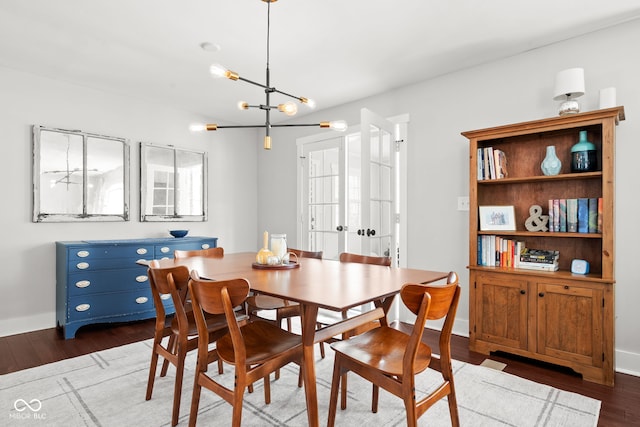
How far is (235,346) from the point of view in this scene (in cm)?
155

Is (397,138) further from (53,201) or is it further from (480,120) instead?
(53,201)

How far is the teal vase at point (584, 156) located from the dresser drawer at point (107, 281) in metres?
4.04

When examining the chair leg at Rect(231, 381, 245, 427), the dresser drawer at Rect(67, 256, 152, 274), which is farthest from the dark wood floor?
the chair leg at Rect(231, 381, 245, 427)

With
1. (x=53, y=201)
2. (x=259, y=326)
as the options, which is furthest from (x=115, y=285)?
(x=259, y=326)

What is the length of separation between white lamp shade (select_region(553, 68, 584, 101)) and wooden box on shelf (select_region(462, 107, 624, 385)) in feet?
0.70

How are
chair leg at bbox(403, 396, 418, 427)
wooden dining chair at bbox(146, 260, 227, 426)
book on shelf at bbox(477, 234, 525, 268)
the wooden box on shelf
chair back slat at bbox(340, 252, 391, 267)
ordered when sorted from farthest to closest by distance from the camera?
1. book on shelf at bbox(477, 234, 525, 268)
2. chair back slat at bbox(340, 252, 391, 267)
3. the wooden box on shelf
4. wooden dining chair at bbox(146, 260, 227, 426)
5. chair leg at bbox(403, 396, 418, 427)

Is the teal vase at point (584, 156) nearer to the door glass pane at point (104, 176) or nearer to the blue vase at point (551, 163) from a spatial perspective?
the blue vase at point (551, 163)

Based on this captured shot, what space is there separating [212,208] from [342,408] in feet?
11.7

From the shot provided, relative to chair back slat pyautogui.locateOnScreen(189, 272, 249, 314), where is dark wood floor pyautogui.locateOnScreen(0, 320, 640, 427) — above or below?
below

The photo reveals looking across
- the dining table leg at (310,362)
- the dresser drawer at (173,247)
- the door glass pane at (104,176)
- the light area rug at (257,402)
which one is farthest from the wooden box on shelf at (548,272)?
the door glass pane at (104,176)

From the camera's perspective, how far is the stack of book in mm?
2771

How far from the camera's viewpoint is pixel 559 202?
2754 millimetres

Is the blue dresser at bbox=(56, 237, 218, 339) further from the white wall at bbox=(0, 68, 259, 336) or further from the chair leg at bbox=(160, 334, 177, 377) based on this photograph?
the chair leg at bbox=(160, 334, 177, 377)

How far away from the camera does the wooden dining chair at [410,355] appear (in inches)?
56.0
